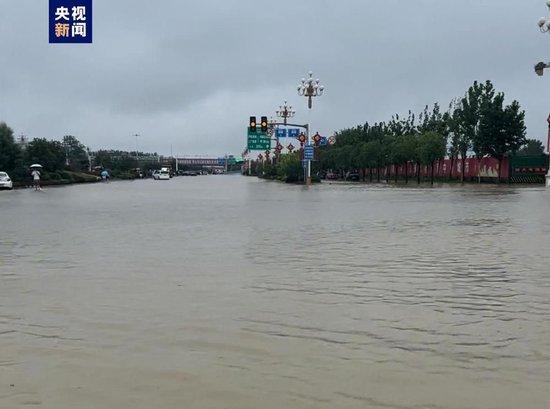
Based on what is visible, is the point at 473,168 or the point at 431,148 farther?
the point at 473,168

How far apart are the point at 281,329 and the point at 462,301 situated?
94.8 inches

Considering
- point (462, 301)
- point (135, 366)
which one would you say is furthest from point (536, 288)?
point (135, 366)

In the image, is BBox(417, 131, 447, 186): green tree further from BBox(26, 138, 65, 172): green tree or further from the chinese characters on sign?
the chinese characters on sign

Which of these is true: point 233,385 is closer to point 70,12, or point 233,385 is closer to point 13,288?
point 13,288

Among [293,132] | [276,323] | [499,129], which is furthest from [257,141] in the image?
[276,323]

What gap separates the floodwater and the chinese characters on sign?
11.1 meters

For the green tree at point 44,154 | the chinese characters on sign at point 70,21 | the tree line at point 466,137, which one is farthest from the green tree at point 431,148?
the chinese characters on sign at point 70,21

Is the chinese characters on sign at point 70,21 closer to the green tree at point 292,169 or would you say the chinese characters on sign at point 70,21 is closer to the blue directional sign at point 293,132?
the green tree at point 292,169

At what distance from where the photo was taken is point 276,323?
21.6 feet

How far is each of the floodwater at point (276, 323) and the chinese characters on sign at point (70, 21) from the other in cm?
1114

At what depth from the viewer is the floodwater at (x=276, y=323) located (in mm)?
4637

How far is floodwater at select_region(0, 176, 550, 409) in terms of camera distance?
4.64 m

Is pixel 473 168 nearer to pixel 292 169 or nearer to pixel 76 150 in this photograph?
pixel 292 169

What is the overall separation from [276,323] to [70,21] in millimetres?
18847
